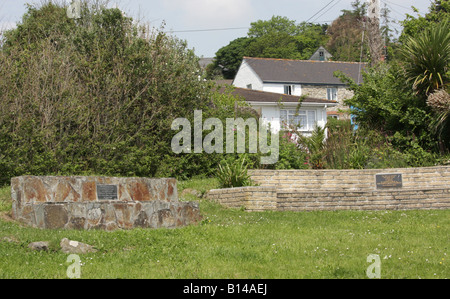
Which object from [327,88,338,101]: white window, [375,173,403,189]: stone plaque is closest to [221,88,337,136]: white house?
[327,88,338,101]: white window

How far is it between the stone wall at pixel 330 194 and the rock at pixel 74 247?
595 centimetres

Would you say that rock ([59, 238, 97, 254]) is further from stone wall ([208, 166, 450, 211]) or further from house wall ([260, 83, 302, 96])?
house wall ([260, 83, 302, 96])

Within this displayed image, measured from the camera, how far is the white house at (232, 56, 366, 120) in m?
48.7

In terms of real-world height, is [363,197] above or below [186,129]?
below

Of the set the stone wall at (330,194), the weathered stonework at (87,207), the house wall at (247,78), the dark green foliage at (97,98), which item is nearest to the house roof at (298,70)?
the house wall at (247,78)

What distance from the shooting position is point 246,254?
8.15 meters

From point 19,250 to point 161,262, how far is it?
2214 mm

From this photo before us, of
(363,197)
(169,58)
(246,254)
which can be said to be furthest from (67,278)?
(169,58)

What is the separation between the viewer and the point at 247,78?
5053 cm

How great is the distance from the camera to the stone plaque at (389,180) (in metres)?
15.9

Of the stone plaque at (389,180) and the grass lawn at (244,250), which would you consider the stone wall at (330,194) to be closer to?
the stone plaque at (389,180)

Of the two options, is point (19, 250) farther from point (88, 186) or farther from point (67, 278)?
point (88, 186)

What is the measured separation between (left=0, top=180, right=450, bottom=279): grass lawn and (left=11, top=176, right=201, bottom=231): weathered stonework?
1.49 ft

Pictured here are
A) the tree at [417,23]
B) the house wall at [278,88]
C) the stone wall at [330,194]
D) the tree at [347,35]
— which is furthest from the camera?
the tree at [347,35]
